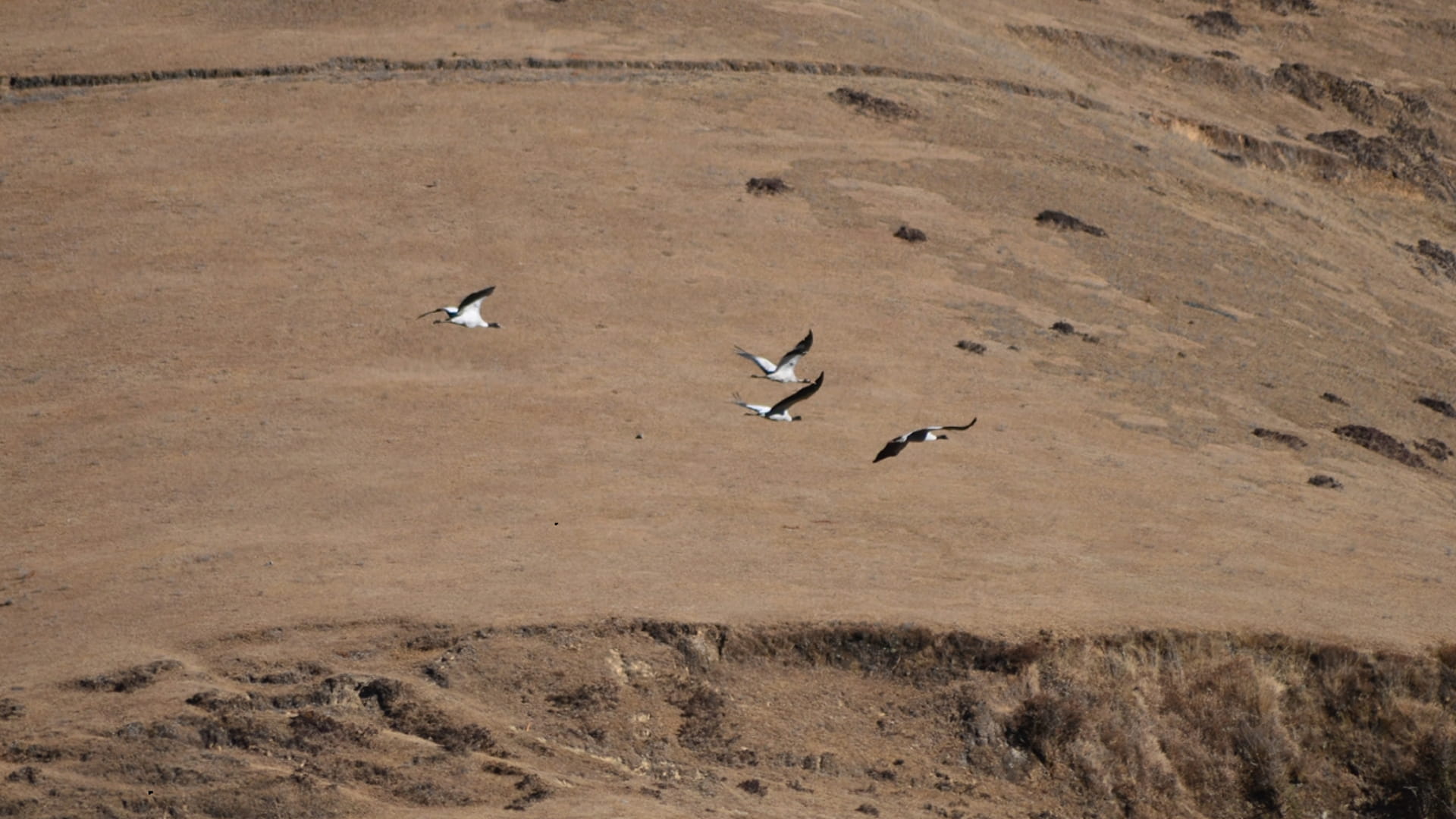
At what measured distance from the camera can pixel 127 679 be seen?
18.2 meters

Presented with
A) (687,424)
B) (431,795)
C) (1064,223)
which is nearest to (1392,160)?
(1064,223)

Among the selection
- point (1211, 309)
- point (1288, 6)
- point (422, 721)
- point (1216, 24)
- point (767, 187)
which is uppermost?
point (1288, 6)

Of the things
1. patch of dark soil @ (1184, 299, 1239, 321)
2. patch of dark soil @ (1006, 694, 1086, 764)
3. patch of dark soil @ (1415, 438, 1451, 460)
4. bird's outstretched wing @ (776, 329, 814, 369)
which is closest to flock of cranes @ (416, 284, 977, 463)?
bird's outstretched wing @ (776, 329, 814, 369)

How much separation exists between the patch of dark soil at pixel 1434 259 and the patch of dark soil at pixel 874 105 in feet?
51.8

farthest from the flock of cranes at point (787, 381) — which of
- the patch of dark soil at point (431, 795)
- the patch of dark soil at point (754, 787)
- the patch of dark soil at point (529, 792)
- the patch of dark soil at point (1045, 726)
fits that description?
the patch of dark soil at point (431, 795)

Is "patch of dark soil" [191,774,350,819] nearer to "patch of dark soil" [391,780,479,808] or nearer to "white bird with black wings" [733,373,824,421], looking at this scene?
"patch of dark soil" [391,780,479,808]

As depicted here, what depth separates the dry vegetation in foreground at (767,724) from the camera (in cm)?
1727

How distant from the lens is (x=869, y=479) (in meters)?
26.3

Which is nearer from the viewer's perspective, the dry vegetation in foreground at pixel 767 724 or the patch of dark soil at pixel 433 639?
the dry vegetation in foreground at pixel 767 724

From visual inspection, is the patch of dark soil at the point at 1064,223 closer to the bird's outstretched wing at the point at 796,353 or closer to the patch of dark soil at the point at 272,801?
the bird's outstretched wing at the point at 796,353

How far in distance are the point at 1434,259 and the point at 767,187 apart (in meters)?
22.0

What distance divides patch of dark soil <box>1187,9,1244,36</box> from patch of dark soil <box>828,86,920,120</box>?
19.7 metres

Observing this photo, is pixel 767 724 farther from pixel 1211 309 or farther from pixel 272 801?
pixel 1211 309

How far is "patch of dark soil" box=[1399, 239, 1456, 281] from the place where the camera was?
4684 centimetres
